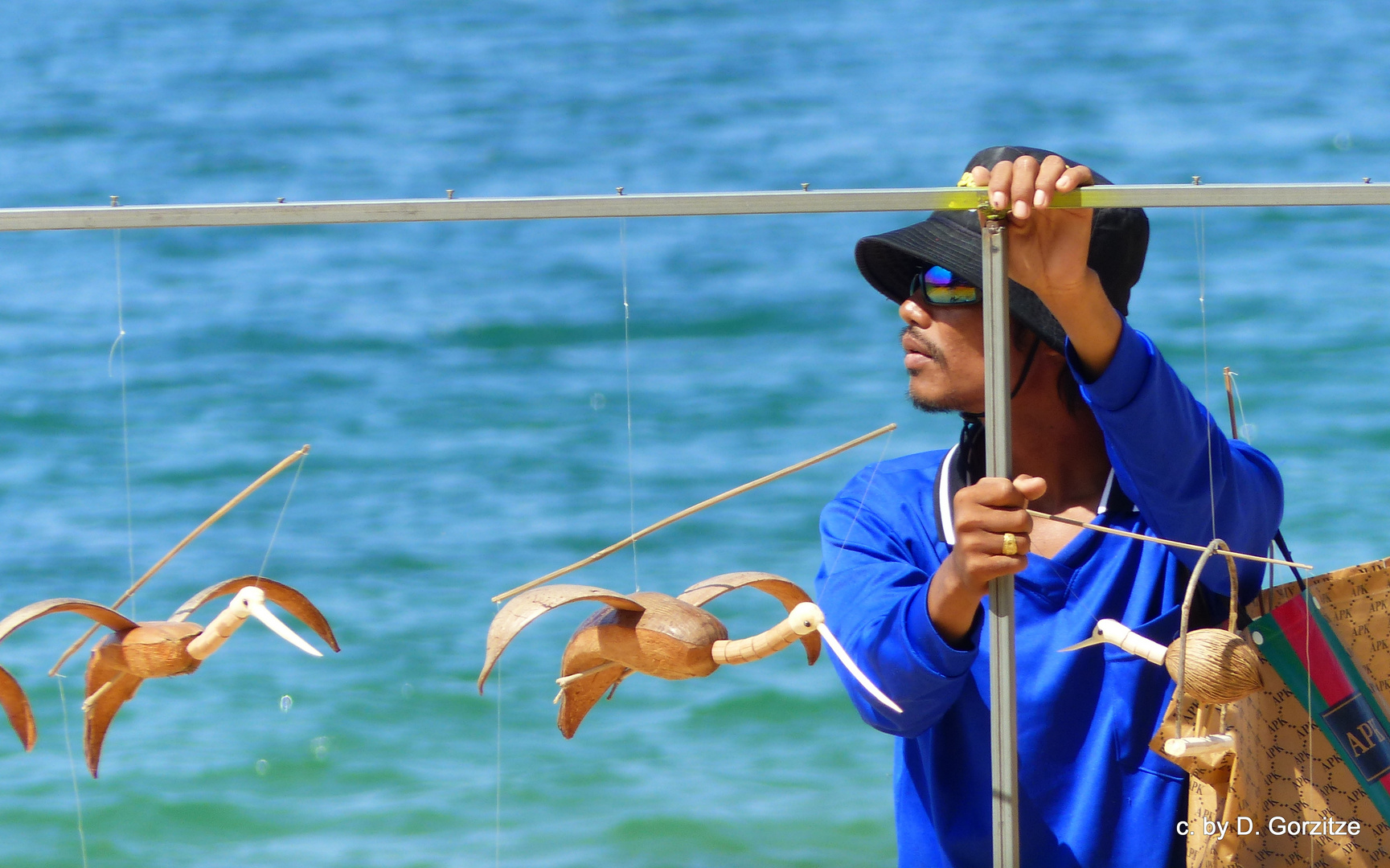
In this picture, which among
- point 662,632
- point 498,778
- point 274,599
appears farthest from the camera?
point 498,778

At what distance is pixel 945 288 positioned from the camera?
1.83 metres

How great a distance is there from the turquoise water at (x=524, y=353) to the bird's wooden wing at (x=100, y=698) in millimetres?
721

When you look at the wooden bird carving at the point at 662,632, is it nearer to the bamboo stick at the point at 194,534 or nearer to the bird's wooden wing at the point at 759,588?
the bird's wooden wing at the point at 759,588

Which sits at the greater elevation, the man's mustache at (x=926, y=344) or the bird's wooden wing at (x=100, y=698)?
the man's mustache at (x=926, y=344)

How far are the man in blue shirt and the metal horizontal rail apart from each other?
0.12 metres

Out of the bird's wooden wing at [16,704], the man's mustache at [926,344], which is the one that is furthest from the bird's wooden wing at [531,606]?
the bird's wooden wing at [16,704]

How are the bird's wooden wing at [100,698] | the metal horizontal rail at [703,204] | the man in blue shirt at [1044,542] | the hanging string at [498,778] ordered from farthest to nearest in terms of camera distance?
the hanging string at [498,778]
the bird's wooden wing at [100,698]
the man in blue shirt at [1044,542]
the metal horizontal rail at [703,204]

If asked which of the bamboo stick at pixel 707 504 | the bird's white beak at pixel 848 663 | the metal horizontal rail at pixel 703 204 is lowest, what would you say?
the bird's white beak at pixel 848 663

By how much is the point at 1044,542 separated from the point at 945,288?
1.15ft

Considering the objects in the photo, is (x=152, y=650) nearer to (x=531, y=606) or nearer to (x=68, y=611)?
(x=68, y=611)

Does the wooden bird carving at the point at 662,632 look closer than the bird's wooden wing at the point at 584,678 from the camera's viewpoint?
Yes

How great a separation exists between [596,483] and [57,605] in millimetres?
5357

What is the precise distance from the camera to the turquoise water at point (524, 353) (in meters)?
5.39

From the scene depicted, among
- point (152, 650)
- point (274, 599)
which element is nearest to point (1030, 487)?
point (274, 599)
